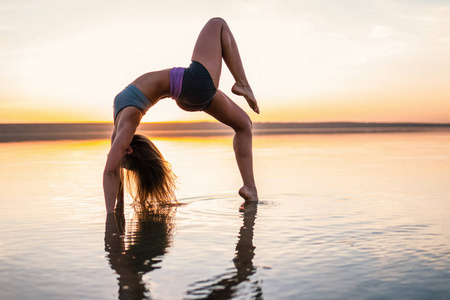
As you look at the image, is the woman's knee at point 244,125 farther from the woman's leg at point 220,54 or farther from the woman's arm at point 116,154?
the woman's arm at point 116,154

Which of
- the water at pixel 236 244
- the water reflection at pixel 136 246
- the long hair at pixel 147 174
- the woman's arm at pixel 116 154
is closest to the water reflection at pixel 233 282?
the water at pixel 236 244

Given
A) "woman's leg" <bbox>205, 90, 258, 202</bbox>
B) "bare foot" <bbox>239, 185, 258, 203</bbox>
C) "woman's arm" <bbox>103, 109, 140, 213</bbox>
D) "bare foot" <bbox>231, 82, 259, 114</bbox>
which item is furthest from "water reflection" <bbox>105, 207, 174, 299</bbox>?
"bare foot" <bbox>231, 82, 259, 114</bbox>

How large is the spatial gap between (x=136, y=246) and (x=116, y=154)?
1.20m

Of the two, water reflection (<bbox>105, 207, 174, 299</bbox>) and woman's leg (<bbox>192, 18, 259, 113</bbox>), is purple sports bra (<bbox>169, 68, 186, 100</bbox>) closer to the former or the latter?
woman's leg (<bbox>192, 18, 259, 113</bbox>)

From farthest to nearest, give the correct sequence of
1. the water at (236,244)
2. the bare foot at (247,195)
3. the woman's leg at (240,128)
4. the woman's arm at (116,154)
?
the bare foot at (247,195) < the woman's leg at (240,128) < the woman's arm at (116,154) < the water at (236,244)

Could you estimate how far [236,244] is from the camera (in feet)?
10.0

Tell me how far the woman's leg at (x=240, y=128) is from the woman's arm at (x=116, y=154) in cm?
73

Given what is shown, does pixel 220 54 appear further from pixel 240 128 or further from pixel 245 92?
pixel 240 128

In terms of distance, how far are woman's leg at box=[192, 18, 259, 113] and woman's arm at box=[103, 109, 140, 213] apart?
27.5 inches

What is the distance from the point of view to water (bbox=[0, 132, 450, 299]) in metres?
2.27

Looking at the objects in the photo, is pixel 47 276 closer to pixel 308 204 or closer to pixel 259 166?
pixel 308 204

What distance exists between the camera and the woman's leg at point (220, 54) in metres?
4.20

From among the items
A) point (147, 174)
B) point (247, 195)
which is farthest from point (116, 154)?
point (247, 195)

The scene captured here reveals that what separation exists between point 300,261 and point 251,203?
1990 millimetres
